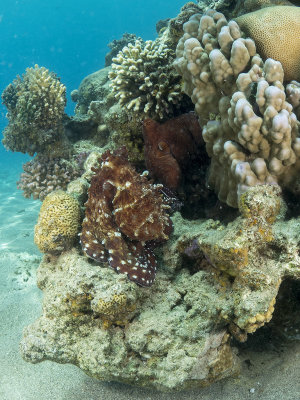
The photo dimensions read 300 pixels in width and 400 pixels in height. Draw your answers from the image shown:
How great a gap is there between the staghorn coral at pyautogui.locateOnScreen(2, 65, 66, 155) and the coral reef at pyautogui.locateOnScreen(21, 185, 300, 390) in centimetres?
371

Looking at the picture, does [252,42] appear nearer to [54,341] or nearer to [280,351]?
[280,351]

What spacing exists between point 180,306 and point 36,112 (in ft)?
15.8

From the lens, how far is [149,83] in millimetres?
4184

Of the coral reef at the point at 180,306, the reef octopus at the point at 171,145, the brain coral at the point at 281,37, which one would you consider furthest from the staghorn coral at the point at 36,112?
the brain coral at the point at 281,37

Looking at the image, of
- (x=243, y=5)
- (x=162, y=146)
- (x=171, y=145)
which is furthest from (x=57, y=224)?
(x=243, y=5)

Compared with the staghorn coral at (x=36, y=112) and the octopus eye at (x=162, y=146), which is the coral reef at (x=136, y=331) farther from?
the staghorn coral at (x=36, y=112)

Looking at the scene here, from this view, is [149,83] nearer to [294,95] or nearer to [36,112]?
[294,95]

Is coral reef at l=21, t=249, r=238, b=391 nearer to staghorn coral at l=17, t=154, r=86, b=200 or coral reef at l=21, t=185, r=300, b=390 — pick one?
coral reef at l=21, t=185, r=300, b=390

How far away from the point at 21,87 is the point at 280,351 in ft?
21.2

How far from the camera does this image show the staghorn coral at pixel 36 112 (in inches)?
227

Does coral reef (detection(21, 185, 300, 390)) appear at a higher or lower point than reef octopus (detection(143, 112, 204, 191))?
lower

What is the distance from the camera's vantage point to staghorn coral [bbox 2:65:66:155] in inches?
227

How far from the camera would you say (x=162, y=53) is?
443 cm

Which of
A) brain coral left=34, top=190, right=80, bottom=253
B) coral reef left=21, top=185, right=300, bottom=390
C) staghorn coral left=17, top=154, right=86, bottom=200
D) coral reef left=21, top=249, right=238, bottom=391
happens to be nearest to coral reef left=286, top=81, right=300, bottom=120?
coral reef left=21, top=185, right=300, bottom=390
